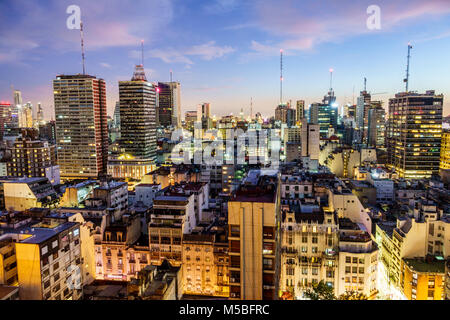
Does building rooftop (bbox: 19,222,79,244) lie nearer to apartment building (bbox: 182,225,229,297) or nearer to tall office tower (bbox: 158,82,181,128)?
apartment building (bbox: 182,225,229,297)

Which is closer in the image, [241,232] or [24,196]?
[241,232]

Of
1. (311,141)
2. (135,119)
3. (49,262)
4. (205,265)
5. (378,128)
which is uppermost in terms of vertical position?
(135,119)

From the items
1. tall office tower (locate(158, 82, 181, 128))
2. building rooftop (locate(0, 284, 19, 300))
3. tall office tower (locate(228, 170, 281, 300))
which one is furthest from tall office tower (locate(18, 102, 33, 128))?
tall office tower (locate(228, 170, 281, 300))

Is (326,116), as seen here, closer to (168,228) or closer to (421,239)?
(421,239)

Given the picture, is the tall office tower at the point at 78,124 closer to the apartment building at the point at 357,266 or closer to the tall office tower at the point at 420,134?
the apartment building at the point at 357,266

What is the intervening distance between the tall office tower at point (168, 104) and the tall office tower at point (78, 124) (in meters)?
63.6

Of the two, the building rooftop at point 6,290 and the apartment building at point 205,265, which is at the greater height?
the building rooftop at point 6,290

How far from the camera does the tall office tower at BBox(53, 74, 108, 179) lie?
5406cm

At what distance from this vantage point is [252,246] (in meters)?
13.2

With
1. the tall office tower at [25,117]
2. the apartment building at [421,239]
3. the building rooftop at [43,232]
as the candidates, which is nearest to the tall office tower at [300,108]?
the tall office tower at [25,117]

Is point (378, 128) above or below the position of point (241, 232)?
above

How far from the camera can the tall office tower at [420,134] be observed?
161 ft

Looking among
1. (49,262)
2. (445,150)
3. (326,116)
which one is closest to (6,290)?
(49,262)

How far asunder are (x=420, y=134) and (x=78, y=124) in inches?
2121
